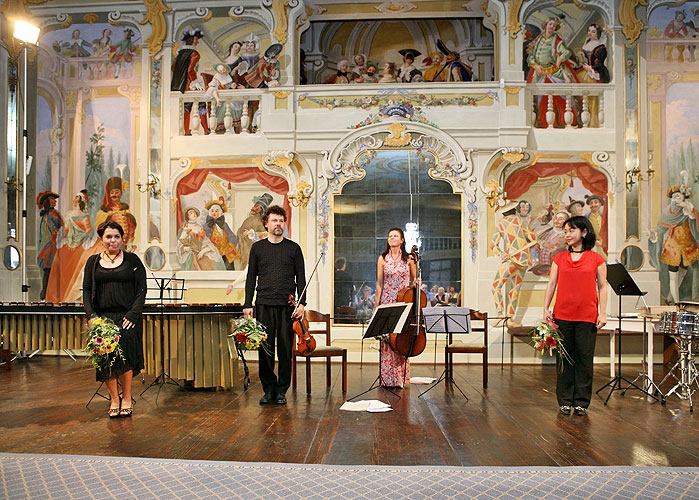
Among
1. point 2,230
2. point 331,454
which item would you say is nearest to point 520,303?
point 331,454

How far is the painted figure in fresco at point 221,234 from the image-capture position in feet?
32.1

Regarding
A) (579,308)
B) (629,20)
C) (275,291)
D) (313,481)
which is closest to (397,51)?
(629,20)

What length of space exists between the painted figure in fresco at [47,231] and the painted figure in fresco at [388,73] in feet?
17.0

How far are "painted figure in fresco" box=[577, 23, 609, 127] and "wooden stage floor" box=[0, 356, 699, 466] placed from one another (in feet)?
14.9

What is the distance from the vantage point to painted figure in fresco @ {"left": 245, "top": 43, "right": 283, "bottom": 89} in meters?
9.84

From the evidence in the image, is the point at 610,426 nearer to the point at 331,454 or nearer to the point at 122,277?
the point at 331,454

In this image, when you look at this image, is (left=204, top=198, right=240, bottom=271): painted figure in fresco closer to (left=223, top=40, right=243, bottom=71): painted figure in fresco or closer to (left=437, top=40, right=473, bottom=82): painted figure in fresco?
(left=223, top=40, right=243, bottom=71): painted figure in fresco

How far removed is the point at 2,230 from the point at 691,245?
32.2ft

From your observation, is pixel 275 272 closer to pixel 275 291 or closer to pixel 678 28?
pixel 275 291

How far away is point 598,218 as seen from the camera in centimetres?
959

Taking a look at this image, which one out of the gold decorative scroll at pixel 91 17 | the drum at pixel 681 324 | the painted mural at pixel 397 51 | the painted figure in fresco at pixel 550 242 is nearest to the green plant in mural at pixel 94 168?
the gold decorative scroll at pixel 91 17

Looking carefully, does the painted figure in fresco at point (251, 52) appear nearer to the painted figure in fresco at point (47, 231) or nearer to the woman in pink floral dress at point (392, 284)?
the painted figure in fresco at point (47, 231)

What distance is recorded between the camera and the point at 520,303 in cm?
958

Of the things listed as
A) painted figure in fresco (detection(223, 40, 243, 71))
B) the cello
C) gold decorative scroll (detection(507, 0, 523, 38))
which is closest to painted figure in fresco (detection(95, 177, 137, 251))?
painted figure in fresco (detection(223, 40, 243, 71))
